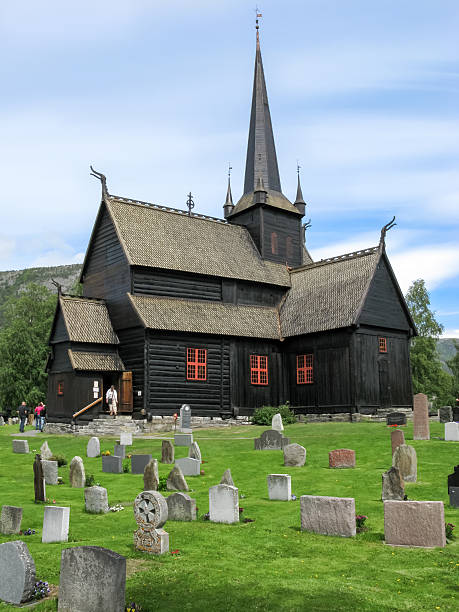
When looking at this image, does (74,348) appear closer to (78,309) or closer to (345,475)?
(78,309)

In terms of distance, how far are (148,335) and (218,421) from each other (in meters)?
6.51

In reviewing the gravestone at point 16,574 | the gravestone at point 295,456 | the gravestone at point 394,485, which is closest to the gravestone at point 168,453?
the gravestone at point 295,456

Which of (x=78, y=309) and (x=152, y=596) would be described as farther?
(x=78, y=309)

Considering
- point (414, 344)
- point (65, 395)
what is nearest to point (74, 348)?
point (65, 395)

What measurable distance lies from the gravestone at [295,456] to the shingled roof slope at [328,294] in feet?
51.2

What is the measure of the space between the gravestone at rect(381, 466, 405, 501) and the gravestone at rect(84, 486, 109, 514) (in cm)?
636

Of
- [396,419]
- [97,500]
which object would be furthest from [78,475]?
[396,419]

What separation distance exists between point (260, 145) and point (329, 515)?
37911mm

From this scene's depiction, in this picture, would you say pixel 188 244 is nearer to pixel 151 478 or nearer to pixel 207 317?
pixel 207 317

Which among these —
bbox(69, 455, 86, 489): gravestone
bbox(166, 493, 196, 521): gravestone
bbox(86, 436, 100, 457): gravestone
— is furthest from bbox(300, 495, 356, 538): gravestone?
bbox(86, 436, 100, 457): gravestone

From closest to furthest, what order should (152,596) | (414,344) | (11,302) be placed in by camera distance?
(152,596) < (414,344) < (11,302)

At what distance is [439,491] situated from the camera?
48.8 ft

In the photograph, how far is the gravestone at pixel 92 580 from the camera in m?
7.71

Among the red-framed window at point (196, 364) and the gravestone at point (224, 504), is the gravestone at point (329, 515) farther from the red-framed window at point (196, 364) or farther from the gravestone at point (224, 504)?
the red-framed window at point (196, 364)
